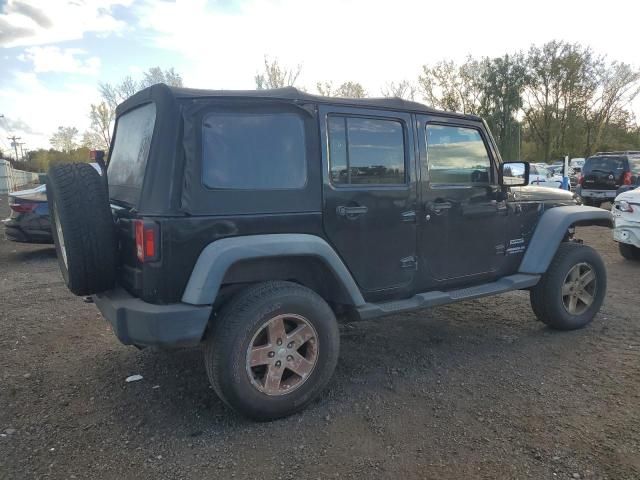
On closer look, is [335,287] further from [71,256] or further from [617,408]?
[617,408]

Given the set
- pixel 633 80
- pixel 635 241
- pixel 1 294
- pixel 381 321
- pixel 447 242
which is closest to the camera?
pixel 447 242

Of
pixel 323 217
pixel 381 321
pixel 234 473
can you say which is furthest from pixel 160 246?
pixel 381 321

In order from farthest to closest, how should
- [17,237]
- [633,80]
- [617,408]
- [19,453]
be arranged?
[633,80] → [17,237] → [617,408] → [19,453]

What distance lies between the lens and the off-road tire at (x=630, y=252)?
26.1ft

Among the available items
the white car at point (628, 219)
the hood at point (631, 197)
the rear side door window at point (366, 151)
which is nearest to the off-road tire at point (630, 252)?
the white car at point (628, 219)

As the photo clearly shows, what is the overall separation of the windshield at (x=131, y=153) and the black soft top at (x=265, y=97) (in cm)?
8

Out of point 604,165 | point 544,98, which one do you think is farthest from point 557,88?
point 604,165

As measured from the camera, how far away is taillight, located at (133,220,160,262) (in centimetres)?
284

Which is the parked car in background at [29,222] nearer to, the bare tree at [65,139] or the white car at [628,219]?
the white car at [628,219]

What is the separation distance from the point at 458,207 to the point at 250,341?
2.04 meters

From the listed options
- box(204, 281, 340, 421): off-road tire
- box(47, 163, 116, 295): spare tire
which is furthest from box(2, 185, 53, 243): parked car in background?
box(204, 281, 340, 421): off-road tire

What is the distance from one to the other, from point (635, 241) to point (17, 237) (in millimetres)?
9748

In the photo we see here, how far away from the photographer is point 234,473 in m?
2.65

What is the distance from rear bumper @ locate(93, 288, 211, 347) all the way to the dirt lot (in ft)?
2.03
